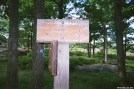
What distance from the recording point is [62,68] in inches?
104

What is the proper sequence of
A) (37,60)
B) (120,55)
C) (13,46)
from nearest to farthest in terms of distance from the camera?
(37,60) < (13,46) < (120,55)

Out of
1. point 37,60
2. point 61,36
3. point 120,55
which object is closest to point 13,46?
point 37,60

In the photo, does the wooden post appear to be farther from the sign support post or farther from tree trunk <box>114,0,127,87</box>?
tree trunk <box>114,0,127,87</box>

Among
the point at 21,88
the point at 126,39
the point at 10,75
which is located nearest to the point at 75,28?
the point at 10,75

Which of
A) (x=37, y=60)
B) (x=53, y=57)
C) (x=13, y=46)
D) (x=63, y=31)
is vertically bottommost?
(x=37, y=60)

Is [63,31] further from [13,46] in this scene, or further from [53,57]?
[13,46]

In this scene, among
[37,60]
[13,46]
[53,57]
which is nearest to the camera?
[53,57]

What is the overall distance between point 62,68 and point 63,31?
1.81 ft

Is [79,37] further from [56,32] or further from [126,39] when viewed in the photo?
[126,39]

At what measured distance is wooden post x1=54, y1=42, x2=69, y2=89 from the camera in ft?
8.66

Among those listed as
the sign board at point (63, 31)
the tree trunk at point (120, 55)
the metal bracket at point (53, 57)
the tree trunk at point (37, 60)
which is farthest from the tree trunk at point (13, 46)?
the tree trunk at point (120, 55)

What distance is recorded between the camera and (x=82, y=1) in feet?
47.1

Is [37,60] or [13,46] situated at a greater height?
[13,46]

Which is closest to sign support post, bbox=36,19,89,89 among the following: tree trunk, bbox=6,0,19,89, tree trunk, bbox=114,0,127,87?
tree trunk, bbox=6,0,19,89
